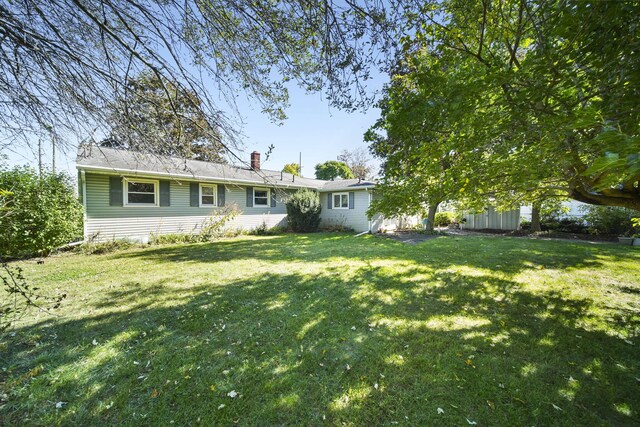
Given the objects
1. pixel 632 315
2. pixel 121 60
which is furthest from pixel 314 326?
pixel 632 315

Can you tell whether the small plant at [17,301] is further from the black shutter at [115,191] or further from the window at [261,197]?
the window at [261,197]

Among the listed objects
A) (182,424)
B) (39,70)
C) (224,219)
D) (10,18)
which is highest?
(10,18)

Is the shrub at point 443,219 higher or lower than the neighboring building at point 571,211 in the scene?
lower

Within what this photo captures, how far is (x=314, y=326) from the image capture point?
3.46 m

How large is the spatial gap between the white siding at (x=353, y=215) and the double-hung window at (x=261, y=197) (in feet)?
12.6

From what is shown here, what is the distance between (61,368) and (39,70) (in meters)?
3.65

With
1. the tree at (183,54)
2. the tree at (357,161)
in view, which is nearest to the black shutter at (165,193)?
the tree at (183,54)

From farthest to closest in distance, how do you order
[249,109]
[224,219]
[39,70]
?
1. [224,219]
2. [249,109]
3. [39,70]

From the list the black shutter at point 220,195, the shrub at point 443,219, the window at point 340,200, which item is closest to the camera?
the black shutter at point 220,195

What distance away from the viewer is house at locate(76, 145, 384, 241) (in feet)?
30.4

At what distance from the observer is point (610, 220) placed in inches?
458

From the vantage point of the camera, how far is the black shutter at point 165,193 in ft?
36.0

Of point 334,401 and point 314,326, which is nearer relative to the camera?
point 334,401

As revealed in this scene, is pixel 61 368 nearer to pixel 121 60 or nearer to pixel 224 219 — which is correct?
pixel 121 60
